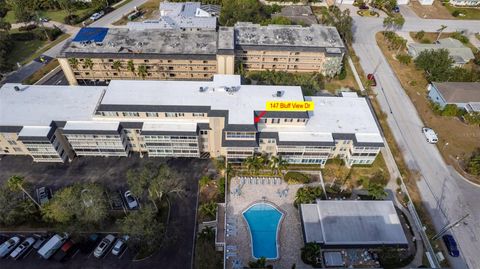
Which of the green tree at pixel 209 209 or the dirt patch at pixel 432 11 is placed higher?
the dirt patch at pixel 432 11

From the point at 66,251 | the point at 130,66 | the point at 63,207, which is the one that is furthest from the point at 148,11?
the point at 66,251

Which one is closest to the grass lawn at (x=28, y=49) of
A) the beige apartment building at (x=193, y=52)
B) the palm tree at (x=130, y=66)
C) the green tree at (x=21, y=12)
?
the green tree at (x=21, y=12)

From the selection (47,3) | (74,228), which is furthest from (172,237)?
(47,3)

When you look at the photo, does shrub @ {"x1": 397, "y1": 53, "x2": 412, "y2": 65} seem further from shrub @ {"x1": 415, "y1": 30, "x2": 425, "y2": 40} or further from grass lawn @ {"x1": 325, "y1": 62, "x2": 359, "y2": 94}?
grass lawn @ {"x1": 325, "y1": 62, "x2": 359, "y2": 94}

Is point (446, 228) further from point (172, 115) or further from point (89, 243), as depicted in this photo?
point (89, 243)

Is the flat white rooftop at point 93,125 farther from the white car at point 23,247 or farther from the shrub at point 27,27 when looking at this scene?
the shrub at point 27,27

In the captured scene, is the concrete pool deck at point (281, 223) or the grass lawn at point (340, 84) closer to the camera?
the concrete pool deck at point (281, 223)
